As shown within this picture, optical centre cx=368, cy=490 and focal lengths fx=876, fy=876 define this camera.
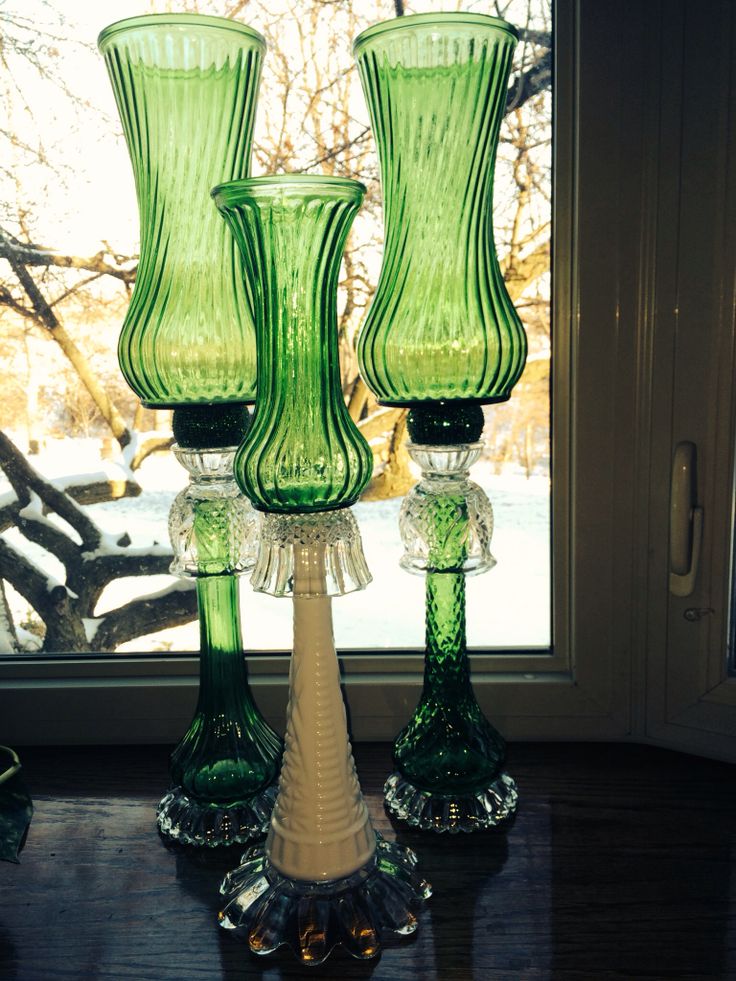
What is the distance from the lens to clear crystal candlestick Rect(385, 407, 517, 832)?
0.80 meters

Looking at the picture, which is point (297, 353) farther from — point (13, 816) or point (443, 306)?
point (13, 816)

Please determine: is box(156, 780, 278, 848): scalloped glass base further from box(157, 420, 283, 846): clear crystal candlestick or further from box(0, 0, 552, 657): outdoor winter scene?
box(0, 0, 552, 657): outdoor winter scene

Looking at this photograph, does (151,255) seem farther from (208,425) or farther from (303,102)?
(303,102)

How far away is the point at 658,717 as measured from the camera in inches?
39.4

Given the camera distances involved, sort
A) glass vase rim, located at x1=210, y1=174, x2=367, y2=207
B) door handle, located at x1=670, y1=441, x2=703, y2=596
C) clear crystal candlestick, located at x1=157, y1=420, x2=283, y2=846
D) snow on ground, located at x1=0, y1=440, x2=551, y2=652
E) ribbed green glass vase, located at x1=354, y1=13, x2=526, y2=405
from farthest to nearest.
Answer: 1. snow on ground, located at x1=0, y1=440, x2=551, y2=652
2. door handle, located at x1=670, y1=441, x2=703, y2=596
3. clear crystal candlestick, located at x1=157, y1=420, x2=283, y2=846
4. ribbed green glass vase, located at x1=354, y1=13, x2=526, y2=405
5. glass vase rim, located at x1=210, y1=174, x2=367, y2=207

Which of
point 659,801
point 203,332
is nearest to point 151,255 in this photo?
point 203,332

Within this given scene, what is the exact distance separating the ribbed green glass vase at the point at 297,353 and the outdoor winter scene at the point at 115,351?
37 cm

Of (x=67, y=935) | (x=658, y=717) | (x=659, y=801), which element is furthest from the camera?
(x=658, y=717)

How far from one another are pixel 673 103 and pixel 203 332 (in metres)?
0.53

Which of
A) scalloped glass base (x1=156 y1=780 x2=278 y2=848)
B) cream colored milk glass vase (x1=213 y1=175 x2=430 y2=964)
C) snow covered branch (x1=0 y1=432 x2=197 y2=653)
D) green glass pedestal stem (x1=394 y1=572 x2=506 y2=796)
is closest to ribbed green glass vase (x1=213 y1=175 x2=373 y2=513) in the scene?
cream colored milk glass vase (x1=213 y1=175 x2=430 y2=964)

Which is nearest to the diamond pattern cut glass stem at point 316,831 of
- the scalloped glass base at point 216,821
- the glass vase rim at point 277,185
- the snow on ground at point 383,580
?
the scalloped glass base at point 216,821

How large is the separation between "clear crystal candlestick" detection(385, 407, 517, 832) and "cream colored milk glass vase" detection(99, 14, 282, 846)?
0.47 ft

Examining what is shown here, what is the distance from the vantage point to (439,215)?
2.39 feet

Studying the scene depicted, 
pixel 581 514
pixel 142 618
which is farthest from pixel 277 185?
pixel 142 618
